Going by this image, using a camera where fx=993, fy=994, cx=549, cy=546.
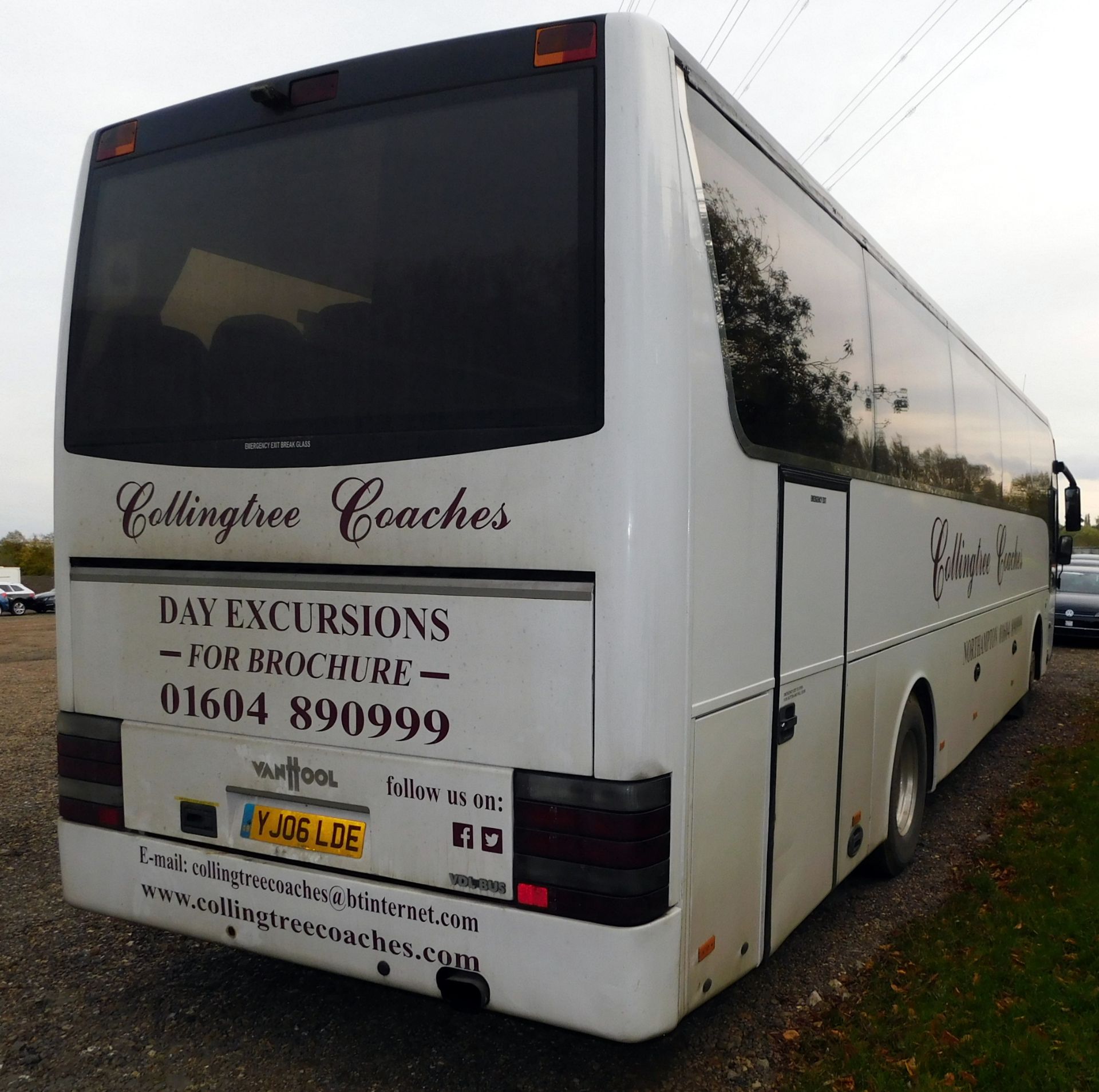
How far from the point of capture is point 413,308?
3189mm

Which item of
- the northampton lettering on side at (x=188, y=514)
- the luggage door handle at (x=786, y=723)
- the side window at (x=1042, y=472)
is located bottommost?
the luggage door handle at (x=786, y=723)

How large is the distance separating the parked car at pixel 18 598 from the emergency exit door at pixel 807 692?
44.5m

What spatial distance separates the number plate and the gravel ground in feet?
2.72

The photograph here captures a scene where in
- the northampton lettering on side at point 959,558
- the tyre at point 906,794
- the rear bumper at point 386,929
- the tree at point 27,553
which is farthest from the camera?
the tree at point 27,553

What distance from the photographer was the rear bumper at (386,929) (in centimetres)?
288

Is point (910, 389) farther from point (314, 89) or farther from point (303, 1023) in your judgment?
point (303, 1023)

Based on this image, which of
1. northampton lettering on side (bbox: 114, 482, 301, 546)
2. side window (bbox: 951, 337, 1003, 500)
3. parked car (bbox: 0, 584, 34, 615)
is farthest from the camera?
parked car (bbox: 0, 584, 34, 615)

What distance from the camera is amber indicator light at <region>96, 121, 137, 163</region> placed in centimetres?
385

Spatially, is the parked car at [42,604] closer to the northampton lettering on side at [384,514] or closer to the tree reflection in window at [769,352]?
the northampton lettering on side at [384,514]

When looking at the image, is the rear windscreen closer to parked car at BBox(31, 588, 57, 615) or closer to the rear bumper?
the rear bumper

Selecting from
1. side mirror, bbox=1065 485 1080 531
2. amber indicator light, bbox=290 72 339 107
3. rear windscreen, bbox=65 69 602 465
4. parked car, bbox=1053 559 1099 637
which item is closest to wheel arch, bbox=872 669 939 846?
rear windscreen, bbox=65 69 602 465

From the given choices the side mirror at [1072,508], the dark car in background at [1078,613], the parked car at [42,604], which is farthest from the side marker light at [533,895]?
the parked car at [42,604]

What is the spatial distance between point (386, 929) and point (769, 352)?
7.83ft

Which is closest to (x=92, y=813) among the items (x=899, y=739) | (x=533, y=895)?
(x=533, y=895)
